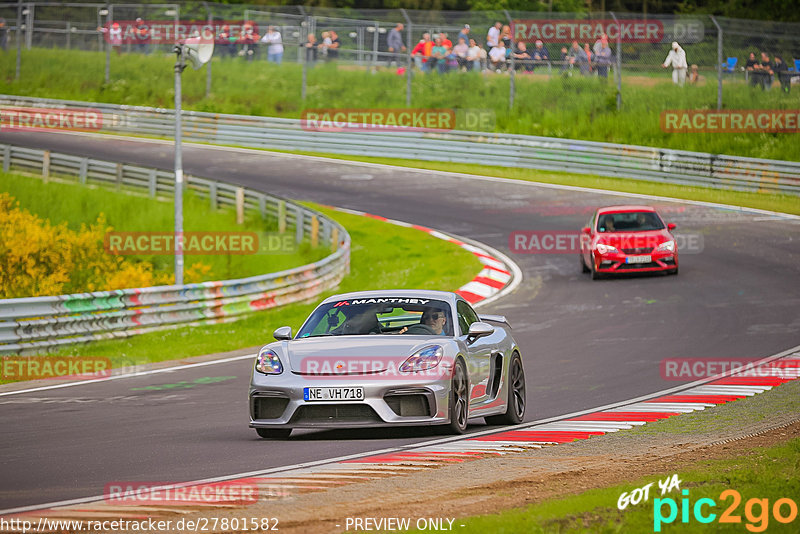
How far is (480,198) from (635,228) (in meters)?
10.5

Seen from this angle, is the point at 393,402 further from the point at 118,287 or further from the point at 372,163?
the point at 372,163

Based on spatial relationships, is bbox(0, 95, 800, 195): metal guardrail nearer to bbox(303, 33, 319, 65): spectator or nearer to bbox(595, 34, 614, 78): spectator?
bbox(303, 33, 319, 65): spectator

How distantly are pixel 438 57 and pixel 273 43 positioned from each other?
→ 6.04 meters

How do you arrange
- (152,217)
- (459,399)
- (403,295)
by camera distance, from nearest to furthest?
1. (459,399)
2. (403,295)
3. (152,217)

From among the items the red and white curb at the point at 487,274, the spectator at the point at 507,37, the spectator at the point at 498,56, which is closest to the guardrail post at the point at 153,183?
the red and white curb at the point at 487,274

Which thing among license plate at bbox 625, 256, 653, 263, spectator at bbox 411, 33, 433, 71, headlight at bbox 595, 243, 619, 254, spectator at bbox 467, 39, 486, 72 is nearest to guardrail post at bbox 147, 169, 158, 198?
spectator at bbox 411, 33, 433, 71

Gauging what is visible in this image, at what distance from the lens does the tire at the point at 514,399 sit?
37.3 ft

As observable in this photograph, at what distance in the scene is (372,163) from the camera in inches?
1620

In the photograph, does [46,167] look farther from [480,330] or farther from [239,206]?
[480,330]

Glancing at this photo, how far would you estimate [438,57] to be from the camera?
4041 centimetres

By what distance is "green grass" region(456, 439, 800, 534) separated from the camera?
6305 millimetres

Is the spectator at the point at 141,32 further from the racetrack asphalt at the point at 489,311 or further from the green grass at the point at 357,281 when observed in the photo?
the green grass at the point at 357,281

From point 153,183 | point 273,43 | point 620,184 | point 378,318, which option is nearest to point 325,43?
point 273,43

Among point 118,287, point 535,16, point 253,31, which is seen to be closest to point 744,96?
point 535,16
